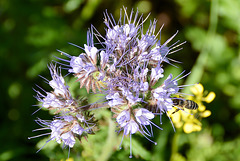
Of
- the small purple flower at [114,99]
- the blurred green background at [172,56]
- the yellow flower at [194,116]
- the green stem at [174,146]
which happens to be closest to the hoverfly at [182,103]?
the yellow flower at [194,116]

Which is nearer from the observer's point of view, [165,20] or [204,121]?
[204,121]

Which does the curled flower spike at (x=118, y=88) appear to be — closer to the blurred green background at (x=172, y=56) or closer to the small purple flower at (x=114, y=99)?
the small purple flower at (x=114, y=99)

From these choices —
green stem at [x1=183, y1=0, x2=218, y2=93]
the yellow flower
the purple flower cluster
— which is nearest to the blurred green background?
green stem at [x1=183, y1=0, x2=218, y2=93]

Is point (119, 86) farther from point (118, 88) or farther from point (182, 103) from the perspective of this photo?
point (182, 103)

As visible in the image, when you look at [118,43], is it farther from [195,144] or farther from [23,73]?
[23,73]

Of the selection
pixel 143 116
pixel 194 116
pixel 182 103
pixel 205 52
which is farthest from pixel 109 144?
pixel 205 52

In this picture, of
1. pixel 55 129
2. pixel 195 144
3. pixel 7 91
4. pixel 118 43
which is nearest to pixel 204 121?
pixel 195 144

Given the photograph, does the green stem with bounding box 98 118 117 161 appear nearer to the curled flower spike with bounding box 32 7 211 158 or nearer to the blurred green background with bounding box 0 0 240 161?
the curled flower spike with bounding box 32 7 211 158
